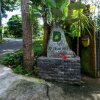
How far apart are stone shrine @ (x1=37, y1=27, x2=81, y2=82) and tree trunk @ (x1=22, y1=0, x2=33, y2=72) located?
15.7 inches

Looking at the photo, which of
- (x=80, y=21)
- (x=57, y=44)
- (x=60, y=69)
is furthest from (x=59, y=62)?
(x=80, y=21)

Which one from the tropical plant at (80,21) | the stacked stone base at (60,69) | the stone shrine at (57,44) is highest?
the tropical plant at (80,21)

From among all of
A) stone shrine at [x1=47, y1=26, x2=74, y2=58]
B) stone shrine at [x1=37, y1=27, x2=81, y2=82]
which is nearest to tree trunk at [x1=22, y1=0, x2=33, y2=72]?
stone shrine at [x1=37, y1=27, x2=81, y2=82]

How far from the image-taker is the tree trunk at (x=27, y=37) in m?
7.79

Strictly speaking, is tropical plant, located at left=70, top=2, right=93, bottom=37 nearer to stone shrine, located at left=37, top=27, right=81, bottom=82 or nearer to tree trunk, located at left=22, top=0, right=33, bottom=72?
stone shrine, located at left=37, top=27, right=81, bottom=82

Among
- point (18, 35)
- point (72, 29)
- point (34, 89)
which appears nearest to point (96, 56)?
point (72, 29)

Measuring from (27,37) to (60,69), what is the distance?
1415mm

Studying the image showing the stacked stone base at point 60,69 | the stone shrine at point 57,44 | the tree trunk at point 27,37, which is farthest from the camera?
the tree trunk at point 27,37

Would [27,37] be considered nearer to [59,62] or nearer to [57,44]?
[57,44]

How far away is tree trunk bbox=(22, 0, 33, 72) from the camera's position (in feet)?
25.5

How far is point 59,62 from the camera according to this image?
745cm

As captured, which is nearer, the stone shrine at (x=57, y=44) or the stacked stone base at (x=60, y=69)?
the stacked stone base at (x=60, y=69)

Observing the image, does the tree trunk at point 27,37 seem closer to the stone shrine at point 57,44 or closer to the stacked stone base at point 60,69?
the stacked stone base at point 60,69

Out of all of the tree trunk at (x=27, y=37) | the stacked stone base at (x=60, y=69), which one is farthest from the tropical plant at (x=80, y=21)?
the tree trunk at (x=27, y=37)
